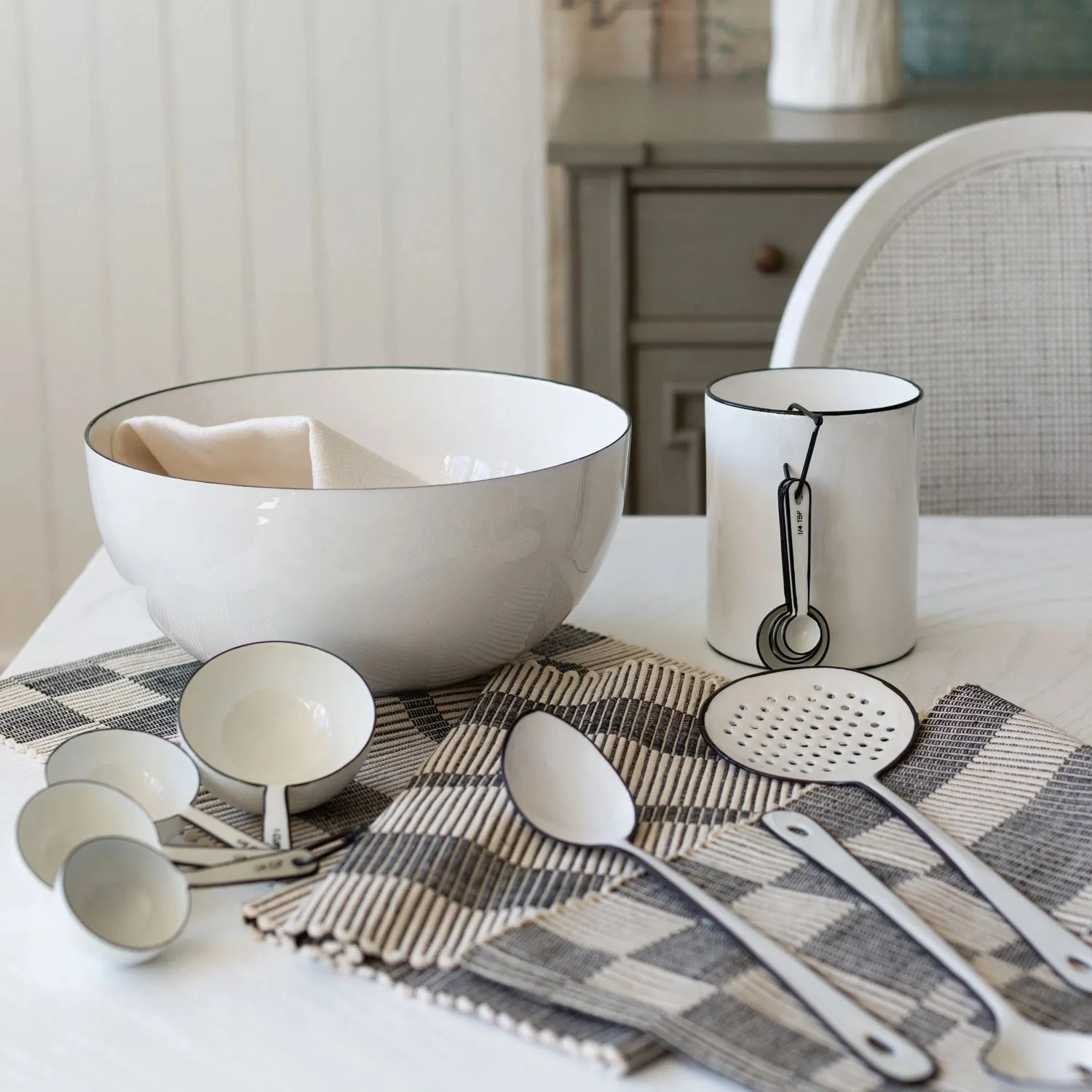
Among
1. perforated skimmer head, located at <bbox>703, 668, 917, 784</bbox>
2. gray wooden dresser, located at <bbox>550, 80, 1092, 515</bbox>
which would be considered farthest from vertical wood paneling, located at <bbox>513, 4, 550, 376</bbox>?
perforated skimmer head, located at <bbox>703, 668, 917, 784</bbox>

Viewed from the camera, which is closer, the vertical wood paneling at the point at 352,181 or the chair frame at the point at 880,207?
the chair frame at the point at 880,207

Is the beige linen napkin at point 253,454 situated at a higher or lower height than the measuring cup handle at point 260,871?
higher

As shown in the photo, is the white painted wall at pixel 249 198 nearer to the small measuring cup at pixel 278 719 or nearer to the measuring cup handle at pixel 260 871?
the small measuring cup at pixel 278 719

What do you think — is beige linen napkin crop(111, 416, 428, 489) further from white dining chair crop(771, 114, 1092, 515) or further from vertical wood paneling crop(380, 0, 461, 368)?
vertical wood paneling crop(380, 0, 461, 368)

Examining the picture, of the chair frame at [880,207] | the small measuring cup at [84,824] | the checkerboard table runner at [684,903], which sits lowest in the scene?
the checkerboard table runner at [684,903]

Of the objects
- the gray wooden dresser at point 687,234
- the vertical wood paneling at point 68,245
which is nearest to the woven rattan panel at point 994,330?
the gray wooden dresser at point 687,234

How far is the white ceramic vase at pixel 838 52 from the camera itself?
1.65 metres

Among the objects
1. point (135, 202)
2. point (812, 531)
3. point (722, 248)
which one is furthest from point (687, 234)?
point (812, 531)

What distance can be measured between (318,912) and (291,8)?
165 centimetres

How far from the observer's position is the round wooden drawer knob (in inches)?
62.4

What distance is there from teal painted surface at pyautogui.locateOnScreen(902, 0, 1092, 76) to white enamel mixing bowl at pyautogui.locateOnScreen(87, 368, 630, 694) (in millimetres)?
1485

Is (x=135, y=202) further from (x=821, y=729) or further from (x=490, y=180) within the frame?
(x=821, y=729)

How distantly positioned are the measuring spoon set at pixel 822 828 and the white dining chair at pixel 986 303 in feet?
1.82

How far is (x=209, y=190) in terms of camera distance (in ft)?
6.31
